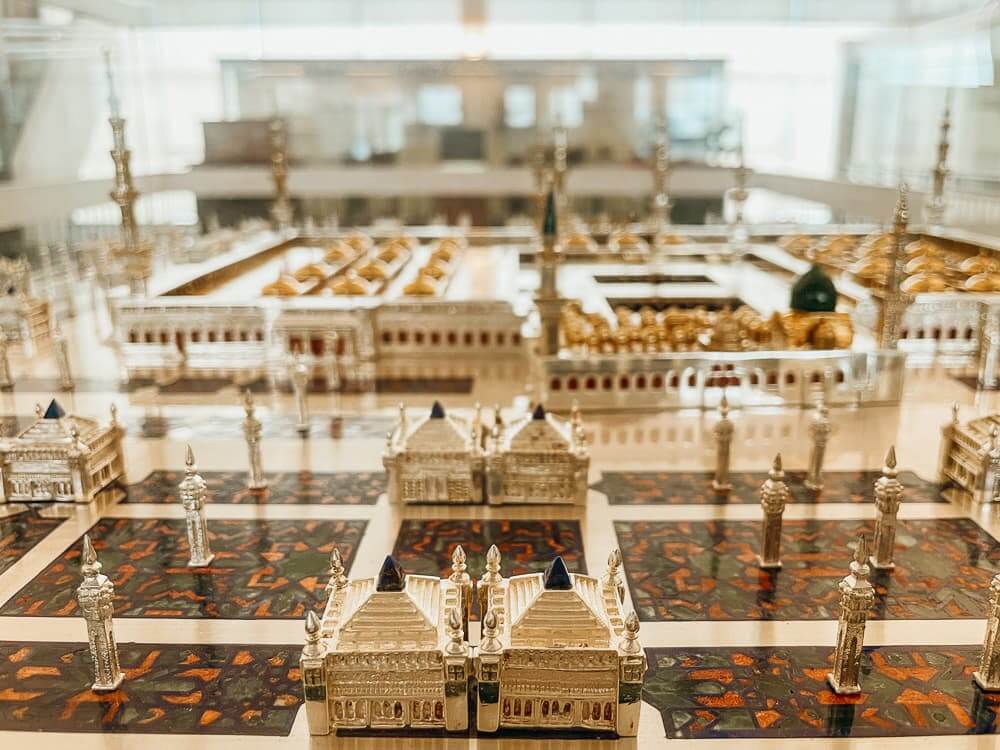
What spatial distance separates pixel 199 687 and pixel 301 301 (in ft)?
21.9

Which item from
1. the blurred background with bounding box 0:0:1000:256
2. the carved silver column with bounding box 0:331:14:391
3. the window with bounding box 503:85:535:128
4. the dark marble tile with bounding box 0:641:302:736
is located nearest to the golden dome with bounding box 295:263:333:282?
the carved silver column with bounding box 0:331:14:391

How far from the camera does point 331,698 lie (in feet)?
13.1

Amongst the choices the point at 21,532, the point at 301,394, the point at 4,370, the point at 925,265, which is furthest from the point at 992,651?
the point at 4,370

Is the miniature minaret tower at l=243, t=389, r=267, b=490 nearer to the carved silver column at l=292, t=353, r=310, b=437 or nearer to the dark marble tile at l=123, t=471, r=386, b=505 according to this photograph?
the dark marble tile at l=123, t=471, r=386, b=505

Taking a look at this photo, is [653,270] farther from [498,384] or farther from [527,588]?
[527,588]

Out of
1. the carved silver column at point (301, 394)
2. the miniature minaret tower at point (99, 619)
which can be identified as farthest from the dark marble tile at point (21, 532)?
the carved silver column at point (301, 394)

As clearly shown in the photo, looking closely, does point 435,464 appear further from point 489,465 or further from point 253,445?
point 253,445

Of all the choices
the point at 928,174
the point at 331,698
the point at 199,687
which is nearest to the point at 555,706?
the point at 331,698

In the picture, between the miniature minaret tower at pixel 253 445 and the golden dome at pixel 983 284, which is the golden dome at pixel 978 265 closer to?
the golden dome at pixel 983 284

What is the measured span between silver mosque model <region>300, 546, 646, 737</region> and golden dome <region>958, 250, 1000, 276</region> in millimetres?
10200

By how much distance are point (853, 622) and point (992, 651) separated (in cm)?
80

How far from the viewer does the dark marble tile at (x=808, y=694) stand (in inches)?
159

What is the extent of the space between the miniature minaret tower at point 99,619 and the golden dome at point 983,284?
35.2 ft

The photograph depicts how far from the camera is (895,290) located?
866cm
